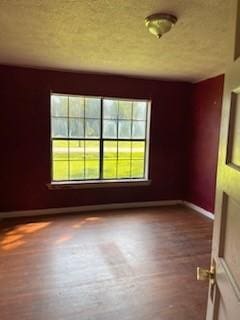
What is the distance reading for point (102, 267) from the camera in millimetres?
2605

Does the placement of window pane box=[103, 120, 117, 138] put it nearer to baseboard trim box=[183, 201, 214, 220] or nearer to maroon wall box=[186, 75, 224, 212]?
maroon wall box=[186, 75, 224, 212]

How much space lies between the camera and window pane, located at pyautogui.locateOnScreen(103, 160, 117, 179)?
15.0 ft

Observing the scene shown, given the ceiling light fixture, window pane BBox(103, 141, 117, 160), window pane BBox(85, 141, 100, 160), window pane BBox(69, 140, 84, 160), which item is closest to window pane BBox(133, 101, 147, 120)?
window pane BBox(103, 141, 117, 160)

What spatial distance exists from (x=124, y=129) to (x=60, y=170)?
4.49 feet

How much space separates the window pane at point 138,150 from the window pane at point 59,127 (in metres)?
1.28

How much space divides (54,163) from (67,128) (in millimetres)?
641

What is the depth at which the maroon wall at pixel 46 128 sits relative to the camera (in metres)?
3.93

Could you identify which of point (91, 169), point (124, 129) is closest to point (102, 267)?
point (91, 169)

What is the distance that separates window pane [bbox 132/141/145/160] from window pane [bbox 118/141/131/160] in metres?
0.10

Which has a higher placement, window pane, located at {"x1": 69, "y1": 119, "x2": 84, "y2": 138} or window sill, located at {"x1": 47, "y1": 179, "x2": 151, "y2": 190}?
window pane, located at {"x1": 69, "y1": 119, "x2": 84, "y2": 138}

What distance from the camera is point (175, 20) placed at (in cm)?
211

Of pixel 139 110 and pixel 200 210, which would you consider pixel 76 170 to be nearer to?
pixel 139 110

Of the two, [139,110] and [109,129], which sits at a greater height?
[139,110]

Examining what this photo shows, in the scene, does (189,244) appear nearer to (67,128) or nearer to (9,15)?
(67,128)
